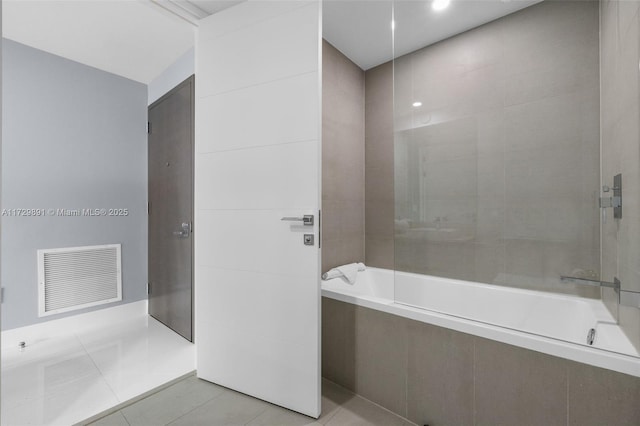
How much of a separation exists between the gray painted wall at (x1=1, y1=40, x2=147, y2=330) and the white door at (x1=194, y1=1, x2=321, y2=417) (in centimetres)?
158

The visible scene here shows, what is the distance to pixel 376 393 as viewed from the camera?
1.70 metres

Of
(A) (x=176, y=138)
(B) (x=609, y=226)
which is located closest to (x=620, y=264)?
(B) (x=609, y=226)

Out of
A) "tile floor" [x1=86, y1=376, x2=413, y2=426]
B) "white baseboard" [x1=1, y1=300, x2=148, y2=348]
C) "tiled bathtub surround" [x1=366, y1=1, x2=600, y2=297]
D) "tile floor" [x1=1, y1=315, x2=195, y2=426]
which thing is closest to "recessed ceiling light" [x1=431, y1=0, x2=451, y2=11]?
"tiled bathtub surround" [x1=366, y1=1, x2=600, y2=297]

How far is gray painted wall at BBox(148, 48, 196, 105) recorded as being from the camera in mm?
2598

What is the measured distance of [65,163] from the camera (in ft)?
8.84

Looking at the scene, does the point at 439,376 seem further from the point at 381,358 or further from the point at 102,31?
the point at 102,31

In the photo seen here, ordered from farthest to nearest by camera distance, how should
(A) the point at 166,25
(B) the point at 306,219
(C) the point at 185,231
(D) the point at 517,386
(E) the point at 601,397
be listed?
(C) the point at 185,231, (A) the point at 166,25, (B) the point at 306,219, (D) the point at 517,386, (E) the point at 601,397

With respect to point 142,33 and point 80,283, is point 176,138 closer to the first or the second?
point 142,33

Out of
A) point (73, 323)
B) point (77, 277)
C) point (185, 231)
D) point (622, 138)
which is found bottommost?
point (73, 323)

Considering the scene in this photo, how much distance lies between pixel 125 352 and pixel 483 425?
2.45m

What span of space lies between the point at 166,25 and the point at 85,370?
8.41 ft

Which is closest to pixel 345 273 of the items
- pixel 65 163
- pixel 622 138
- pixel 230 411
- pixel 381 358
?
pixel 381 358

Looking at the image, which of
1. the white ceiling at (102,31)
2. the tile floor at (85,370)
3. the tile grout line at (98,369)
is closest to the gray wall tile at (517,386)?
the tile floor at (85,370)

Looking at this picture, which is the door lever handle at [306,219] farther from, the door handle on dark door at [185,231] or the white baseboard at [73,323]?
the white baseboard at [73,323]
